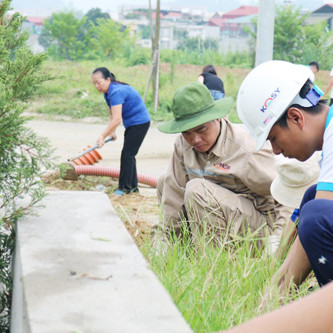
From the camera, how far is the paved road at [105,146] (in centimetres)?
952

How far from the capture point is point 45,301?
186 cm

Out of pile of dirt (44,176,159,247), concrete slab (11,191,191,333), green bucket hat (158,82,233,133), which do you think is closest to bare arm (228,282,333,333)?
concrete slab (11,191,191,333)

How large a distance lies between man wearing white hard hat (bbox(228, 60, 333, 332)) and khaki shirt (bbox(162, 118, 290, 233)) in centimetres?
83

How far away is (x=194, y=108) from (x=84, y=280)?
2.34 metres

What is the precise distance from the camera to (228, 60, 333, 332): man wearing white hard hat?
2.49m

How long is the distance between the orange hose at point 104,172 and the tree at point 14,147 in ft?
15.7

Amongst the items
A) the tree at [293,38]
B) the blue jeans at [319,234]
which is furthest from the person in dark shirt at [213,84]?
the tree at [293,38]

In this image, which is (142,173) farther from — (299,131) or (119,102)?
(299,131)

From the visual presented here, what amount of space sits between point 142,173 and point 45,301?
6830 millimetres

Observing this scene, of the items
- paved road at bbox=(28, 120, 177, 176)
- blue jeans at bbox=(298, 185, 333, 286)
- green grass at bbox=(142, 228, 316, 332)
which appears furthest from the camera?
paved road at bbox=(28, 120, 177, 176)

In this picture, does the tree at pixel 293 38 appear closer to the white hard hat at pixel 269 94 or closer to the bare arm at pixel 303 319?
the white hard hat at pixel 269 94

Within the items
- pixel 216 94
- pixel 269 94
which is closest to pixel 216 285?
pixel 269 94

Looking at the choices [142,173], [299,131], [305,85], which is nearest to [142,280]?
[299,131]

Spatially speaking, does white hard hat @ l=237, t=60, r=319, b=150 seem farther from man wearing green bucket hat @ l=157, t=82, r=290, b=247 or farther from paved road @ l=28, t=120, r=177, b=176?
paved road @ l=28, t=120, r=177, b=176
